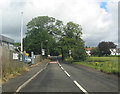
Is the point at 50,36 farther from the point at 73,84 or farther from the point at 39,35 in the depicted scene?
the point at 73,84

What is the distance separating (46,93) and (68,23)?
52.6 meters

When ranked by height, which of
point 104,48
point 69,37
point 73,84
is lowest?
point 73,84

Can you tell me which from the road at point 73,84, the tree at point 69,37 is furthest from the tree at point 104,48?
the road at point 73,84

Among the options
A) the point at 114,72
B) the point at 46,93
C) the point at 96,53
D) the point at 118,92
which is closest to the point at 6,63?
the point at 46,93

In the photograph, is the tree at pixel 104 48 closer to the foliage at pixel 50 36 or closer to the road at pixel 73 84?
the foliage at pixel 50 36

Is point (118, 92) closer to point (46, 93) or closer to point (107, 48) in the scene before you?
point (46, 93)

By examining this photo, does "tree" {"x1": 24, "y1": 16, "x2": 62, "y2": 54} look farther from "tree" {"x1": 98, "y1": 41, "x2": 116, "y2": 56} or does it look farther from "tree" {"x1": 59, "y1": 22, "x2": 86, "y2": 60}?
"tree" {"x1": 98, "y1": 41, "x2": 116, "y2": 56}

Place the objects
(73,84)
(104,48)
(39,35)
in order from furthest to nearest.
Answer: (104,48) < (39,35) < (73,84)

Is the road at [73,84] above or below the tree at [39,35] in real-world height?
below

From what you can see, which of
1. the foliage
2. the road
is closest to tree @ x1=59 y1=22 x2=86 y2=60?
the foliage

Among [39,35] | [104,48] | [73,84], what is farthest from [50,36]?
[73,84]

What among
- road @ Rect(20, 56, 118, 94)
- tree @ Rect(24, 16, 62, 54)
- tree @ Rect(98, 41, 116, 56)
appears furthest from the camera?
tree @ Rect(98, 41, 116, 56)

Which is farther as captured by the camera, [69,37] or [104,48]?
[104,48]

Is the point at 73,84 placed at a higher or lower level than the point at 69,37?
lower
